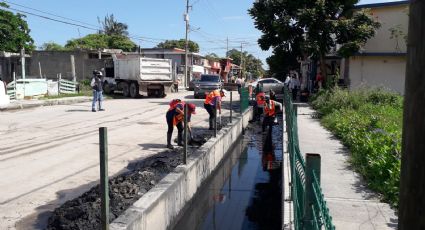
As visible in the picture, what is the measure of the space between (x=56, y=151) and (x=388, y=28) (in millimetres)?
19515

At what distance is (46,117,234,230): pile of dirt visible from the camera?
544cm

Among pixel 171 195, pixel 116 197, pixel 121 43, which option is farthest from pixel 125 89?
pixel 121 43

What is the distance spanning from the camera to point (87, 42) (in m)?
69.2

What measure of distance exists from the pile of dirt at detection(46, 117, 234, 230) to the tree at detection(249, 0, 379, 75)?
15.4 metres

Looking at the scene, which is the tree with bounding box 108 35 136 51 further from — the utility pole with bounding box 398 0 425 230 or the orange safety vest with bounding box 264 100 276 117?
the utility pole with bounding box 398 0 425 230

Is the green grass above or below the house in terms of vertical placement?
below

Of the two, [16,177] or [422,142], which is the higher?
[422,142]

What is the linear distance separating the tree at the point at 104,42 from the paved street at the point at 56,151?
2016 inches

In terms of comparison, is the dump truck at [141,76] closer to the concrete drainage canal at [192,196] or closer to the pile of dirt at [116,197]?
the concrete drainage canal at [192,196]

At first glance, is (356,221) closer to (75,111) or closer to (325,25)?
(75,111)

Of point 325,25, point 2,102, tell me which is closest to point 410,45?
point 2,102

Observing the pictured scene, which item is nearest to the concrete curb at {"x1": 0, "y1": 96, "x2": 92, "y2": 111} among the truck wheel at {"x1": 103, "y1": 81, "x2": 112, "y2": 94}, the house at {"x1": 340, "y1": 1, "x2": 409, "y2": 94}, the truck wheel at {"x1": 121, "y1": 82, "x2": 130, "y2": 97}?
the truck wheel at {"x1": 121, "y1": 82, "x2": 130, "y2": 97}

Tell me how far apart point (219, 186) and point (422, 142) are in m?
7.83

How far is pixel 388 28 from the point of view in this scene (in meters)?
23.6
